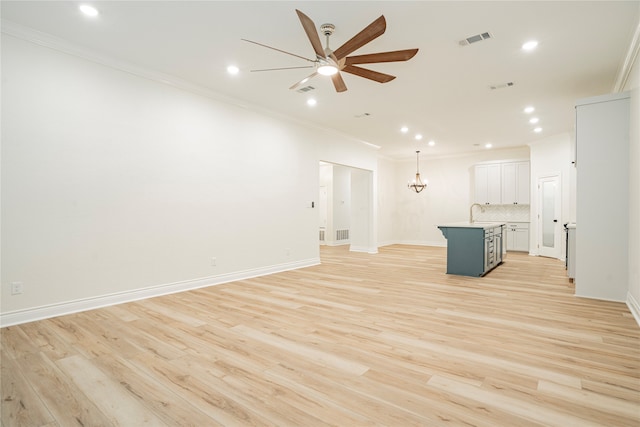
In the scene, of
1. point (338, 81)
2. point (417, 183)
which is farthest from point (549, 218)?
point (338, 81)

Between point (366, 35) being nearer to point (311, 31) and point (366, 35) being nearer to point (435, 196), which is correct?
point (311, 31)

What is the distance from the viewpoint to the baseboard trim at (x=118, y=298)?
10.8 feet

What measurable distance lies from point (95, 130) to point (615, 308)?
256 inches

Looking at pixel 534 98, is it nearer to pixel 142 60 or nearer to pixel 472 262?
pixel 472 262

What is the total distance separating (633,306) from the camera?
353 centimetres

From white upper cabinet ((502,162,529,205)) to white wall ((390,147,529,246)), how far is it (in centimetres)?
60

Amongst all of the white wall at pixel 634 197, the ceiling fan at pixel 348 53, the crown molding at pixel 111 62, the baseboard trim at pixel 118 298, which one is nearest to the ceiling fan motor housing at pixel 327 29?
the ceiling fan at pixel 348 53

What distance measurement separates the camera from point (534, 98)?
5.47 meters

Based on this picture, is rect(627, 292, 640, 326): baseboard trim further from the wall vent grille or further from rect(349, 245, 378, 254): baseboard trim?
the wall vent grille

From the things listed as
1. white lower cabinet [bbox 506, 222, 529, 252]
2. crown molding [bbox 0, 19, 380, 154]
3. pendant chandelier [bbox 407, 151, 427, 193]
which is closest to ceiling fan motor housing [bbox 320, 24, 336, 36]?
crown molding [bbox 0, 19, 380, 154]

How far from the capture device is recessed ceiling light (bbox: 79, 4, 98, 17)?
3013mm

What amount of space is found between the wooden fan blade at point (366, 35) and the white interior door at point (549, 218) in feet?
25.0

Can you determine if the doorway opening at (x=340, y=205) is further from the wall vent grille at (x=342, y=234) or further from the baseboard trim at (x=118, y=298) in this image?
the baseboard trim at (x=118, y=298)

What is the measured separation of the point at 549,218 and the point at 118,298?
951 centimetres
